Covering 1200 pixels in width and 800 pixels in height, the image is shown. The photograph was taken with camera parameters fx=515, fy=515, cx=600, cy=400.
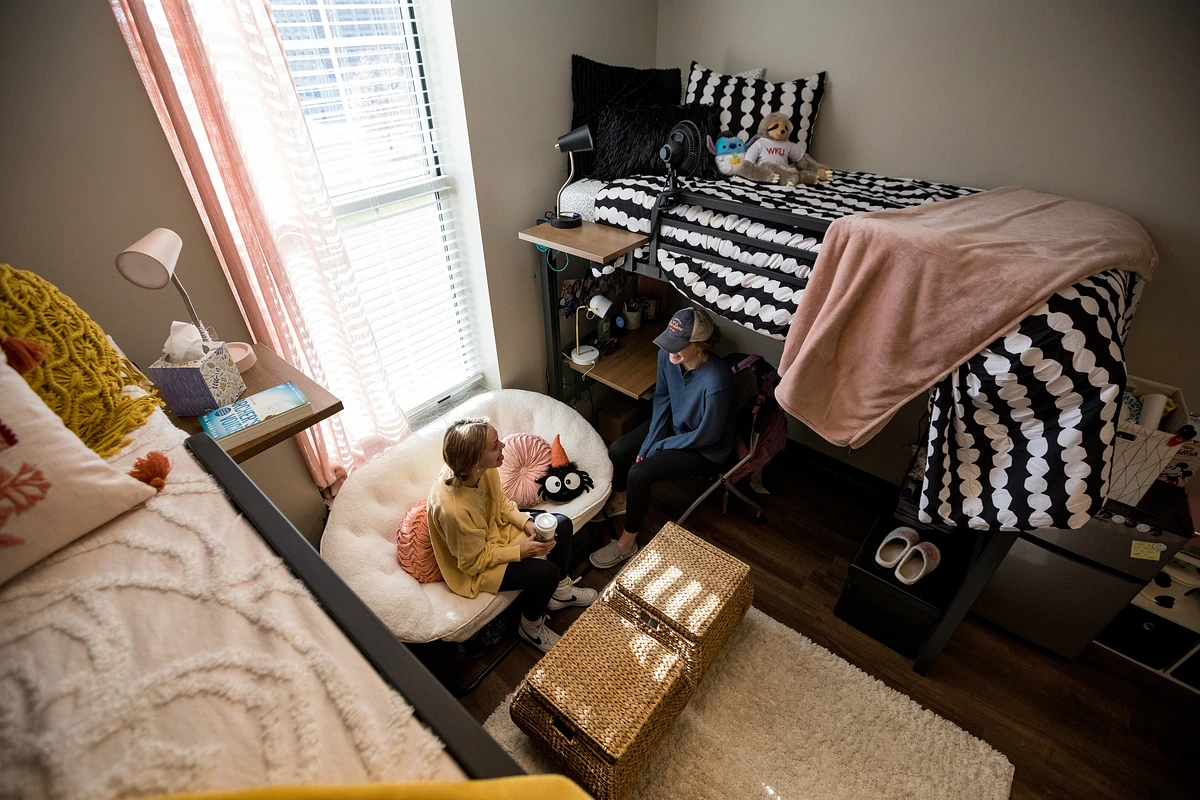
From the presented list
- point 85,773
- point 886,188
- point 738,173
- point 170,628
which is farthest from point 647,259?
point 85,773

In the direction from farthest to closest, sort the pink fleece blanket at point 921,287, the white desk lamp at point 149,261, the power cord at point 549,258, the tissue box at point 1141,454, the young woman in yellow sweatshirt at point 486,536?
the power cord at point 549,258, the young woman in yellow sweatshirt at point 486,536, the tissue box at point 1141,454, the pink fleece blanket at point 921,287, the white desk lamp at point 149,261

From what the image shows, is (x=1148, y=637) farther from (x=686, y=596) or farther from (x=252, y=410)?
(x=252, y=410)

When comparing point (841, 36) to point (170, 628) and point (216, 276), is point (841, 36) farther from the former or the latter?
point (170, 628)

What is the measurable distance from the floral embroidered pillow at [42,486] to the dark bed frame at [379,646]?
16 centimetres

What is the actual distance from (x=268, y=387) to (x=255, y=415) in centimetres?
18

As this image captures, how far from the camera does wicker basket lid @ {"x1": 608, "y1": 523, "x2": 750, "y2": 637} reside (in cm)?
179

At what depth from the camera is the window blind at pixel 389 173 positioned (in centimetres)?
173

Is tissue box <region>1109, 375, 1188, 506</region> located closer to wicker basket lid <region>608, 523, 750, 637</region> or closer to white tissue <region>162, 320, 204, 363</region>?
wicker basket lid <region>608, 523, 750, 637</region>

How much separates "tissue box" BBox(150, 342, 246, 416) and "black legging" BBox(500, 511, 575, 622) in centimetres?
105

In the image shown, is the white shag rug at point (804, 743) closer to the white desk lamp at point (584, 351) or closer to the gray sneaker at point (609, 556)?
the gray sneaker at point (609, 556)

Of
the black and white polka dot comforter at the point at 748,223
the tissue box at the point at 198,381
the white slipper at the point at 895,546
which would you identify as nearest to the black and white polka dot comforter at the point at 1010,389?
the black and white polka dot comforter at the point at 748,223

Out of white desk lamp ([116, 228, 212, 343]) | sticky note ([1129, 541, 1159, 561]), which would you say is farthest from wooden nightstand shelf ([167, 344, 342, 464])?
sticky note ([1129, 541, 1159, 561])

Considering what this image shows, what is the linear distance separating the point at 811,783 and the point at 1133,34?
8.60ft

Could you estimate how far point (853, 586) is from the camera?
2.02 metres
